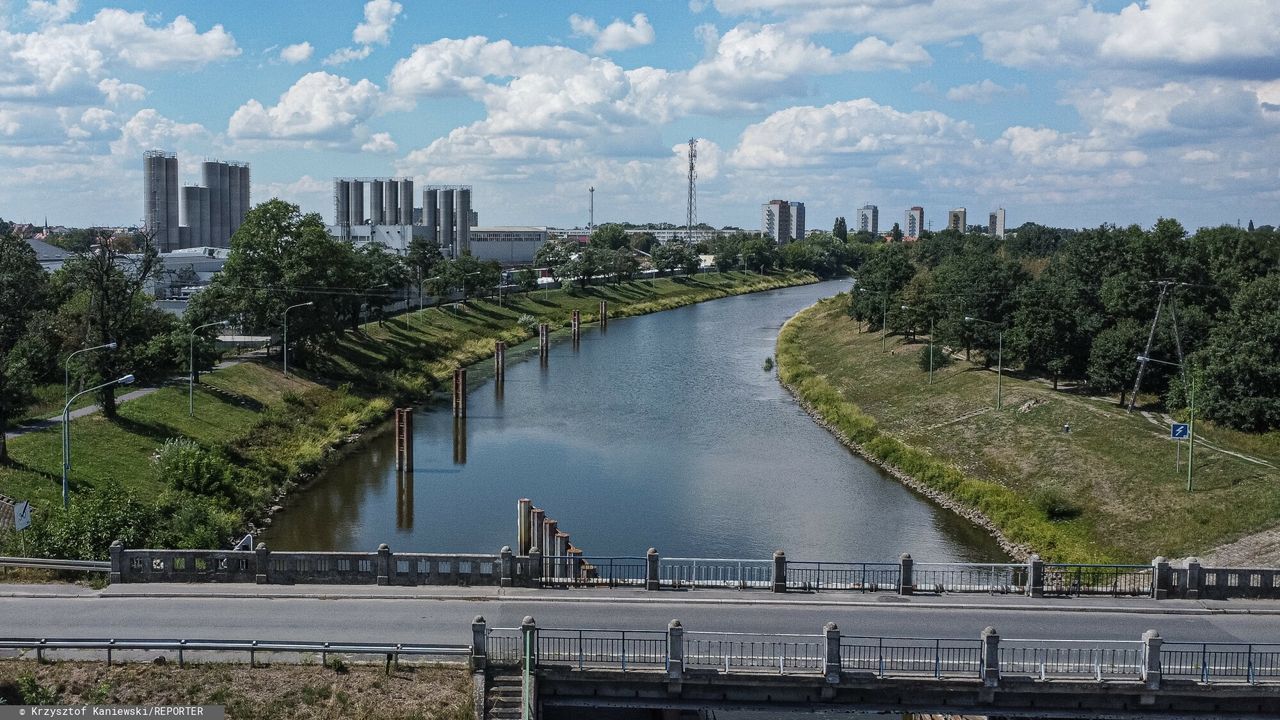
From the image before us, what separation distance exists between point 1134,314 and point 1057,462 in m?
18.8

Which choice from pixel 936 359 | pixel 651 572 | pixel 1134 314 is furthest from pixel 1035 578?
pixel 936 359

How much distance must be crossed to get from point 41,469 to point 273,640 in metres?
22.4

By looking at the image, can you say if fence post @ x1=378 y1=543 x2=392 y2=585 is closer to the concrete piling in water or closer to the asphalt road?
the asphalt road

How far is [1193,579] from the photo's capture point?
27.7 metres

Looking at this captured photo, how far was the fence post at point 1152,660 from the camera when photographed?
22.1 m

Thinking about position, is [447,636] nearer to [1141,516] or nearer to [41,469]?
[41,469]

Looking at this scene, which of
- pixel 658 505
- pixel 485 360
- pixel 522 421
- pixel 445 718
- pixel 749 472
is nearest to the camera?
pixel 445 718

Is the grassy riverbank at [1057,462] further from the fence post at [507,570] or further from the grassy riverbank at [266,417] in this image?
the grassy riverbank at [266,417]

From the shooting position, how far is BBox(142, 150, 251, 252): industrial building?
178 m

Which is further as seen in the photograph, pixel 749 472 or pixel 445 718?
pixel 749 472

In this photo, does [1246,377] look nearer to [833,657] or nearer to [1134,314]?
[1134,314]

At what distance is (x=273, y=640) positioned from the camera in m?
24.2

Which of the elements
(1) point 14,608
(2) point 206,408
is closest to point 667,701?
(1) point 14,608

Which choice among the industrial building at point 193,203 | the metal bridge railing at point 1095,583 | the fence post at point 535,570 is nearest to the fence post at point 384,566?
the fence post at point 535,570
